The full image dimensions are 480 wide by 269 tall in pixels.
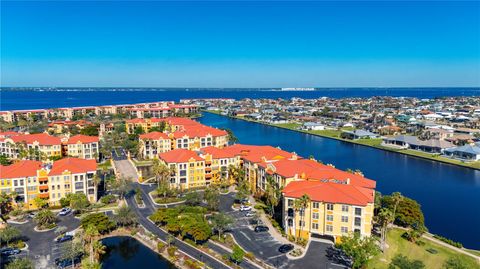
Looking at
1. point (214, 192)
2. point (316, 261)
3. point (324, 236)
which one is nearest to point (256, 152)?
point (214, 192)

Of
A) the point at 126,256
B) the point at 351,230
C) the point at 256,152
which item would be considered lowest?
the point at 126,256

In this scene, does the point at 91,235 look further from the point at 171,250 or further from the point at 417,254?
the point at 417,254

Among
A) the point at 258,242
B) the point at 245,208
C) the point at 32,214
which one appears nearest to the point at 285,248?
the point at 258,242

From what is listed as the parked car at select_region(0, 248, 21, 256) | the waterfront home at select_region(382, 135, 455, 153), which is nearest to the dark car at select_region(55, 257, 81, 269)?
the parked car at select_region(0, 248, 21, 256)

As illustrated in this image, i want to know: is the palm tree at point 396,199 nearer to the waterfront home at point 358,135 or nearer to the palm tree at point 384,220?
the palm tree at point 384,220

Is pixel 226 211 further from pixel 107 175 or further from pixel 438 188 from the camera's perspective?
pixel 438 188

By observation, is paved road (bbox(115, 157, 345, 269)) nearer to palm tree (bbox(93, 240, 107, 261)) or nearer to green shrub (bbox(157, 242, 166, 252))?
green shrub (bbox(157, 242, 166, 252))
